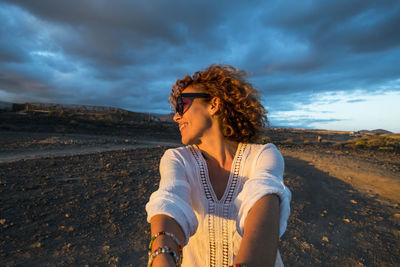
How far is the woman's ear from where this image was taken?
1905 millimetres

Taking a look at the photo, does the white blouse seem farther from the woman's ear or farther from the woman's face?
the woman's ear

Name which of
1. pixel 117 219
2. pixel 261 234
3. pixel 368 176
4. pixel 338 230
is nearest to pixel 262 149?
pixel 261 234

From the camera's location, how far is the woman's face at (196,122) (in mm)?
1866

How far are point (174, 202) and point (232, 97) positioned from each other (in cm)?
108

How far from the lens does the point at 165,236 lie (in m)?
1.09

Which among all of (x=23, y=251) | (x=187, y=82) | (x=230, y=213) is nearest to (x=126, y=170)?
(x=23, y=251)

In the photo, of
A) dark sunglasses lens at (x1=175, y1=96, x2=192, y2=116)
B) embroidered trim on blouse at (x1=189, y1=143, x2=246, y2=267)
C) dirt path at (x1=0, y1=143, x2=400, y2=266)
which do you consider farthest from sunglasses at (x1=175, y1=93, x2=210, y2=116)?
dirt path at (x1=0, y1=143, x2=400, y2=266)

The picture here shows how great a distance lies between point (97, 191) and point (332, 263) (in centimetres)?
447

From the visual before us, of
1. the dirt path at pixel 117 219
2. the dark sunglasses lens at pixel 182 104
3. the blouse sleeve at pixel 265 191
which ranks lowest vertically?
the dirt path at pixel 117 219

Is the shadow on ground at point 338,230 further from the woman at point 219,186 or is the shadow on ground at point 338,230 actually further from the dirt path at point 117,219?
the woman at point 219,186

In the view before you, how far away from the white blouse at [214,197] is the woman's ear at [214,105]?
1.13ft

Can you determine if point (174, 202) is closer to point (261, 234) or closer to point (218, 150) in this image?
point (261, 234)

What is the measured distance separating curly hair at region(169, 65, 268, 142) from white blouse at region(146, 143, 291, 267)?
0.69 ft

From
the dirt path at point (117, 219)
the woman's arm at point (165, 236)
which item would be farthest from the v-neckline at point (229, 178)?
the dirt path at point (117, 219)
